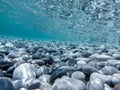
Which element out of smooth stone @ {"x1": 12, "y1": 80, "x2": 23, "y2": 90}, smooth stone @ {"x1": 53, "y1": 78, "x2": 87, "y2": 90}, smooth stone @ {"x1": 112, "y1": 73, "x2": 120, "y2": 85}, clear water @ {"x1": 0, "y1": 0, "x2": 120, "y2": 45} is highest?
clear water @ {"x1": 0, "y1": 0, "x2": 120, "y2": 45}

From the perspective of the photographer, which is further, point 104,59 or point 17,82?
point 104,59

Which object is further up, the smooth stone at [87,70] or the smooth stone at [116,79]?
the smooth stone at [87,70]

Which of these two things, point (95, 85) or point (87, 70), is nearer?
point (95, 85)

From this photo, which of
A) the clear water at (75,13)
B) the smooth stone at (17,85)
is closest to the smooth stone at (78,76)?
the smooth stone at (17,85)

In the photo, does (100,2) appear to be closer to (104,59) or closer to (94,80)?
(104,59)

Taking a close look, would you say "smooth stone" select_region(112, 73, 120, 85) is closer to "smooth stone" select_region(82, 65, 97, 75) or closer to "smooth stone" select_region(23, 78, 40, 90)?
"smooth stone" select_region(82, 65, 97, 75)

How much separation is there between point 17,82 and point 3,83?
407mm

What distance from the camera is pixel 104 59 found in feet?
14.3

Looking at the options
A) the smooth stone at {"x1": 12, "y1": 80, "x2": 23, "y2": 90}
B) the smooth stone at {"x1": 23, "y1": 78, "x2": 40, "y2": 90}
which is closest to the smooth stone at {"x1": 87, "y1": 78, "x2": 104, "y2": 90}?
the smooth stone at {"x1": 23, "y1": 78, "x2": 40, "y2": 90}

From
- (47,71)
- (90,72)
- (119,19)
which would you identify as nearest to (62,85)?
(90,72)

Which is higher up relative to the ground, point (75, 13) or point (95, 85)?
point (75, 13)

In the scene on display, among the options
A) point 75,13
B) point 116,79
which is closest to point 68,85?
point 116,79

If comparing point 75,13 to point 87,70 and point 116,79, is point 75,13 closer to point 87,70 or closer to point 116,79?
point 87,70

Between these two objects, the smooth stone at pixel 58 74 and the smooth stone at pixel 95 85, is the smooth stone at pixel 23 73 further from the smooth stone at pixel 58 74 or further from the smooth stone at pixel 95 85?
the smooth stone at pixel 95 85
